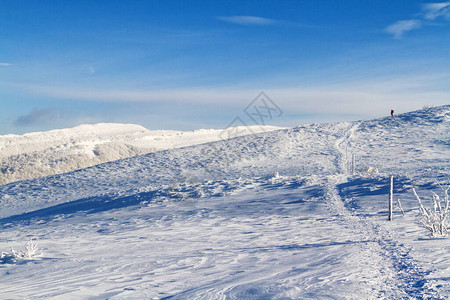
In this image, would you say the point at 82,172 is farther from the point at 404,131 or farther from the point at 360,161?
the point at 404,131

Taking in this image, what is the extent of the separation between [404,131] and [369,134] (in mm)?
3324

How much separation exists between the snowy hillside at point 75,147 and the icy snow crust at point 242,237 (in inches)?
1024

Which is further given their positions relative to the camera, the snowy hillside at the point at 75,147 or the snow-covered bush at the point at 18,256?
the snowy hillside at the point at 75,147

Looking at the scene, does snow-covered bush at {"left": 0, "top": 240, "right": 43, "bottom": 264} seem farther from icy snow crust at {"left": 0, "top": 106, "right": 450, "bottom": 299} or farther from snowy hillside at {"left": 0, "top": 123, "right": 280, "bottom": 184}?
snowy hillside at {"left": 0, "top": 123, "right": 280, "bottom": 184}

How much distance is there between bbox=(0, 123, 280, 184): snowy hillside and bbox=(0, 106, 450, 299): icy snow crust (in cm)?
2601

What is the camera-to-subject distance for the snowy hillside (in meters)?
52.4

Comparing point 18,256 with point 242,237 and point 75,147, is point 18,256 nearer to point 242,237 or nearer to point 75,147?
point 242,237

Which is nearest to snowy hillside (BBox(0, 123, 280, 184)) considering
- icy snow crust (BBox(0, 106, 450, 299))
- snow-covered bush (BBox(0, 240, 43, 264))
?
icy snow crust (BBox(0, 106, 450, 299))

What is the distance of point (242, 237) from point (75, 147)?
2336 inches

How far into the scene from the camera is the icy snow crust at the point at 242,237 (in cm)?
523

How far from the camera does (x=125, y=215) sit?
48.9ft

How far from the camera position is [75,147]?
61625 mm

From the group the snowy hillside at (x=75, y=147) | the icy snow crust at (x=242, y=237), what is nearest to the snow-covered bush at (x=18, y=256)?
the icy snow crust at (x=242, y=237)

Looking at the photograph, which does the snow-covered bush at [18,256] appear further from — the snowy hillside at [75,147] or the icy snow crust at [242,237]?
the snowy hillside at [75,147]
